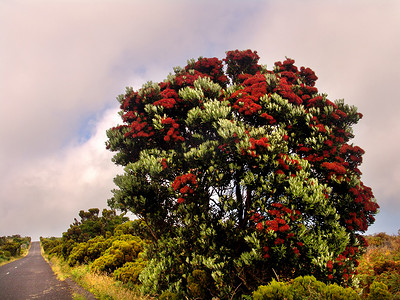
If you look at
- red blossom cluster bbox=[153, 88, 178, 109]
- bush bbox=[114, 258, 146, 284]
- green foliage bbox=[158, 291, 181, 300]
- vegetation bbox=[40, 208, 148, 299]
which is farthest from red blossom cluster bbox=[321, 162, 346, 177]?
bush bbox=[114, 258, 146, 284]

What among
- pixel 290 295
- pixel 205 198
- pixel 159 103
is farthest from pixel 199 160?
pixel 290 295

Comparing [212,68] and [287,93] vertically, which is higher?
[212,68]

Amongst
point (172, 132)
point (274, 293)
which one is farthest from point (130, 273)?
point (274, 293)

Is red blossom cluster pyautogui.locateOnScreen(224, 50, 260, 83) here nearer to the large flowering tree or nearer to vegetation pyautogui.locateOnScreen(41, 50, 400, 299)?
vegetation pyautogui.locateOnScreen(41, 50, 400, 299)

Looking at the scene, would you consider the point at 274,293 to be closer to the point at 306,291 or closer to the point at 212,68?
the point at 306,291

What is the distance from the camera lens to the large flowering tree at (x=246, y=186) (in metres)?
7.92

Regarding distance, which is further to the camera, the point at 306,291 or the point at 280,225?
the point at 280,225

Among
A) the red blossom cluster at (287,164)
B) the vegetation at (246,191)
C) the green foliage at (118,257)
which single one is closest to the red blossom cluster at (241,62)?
the vegetation at (246,191)

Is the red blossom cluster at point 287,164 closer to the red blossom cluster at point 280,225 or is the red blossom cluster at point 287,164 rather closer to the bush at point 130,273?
the red blossom cluster at point 280,225

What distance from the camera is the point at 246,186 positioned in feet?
29.1

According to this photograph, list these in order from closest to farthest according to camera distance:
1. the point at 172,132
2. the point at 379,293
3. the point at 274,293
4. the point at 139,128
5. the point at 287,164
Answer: the point at 379,293
the point at 274,293
the point at 287,164
the point at 172,132
the point at 139,128

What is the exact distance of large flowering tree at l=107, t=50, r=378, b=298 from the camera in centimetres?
792

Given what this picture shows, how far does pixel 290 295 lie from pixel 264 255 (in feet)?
5.90

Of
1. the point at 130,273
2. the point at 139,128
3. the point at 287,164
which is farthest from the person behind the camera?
the point at 130,273
